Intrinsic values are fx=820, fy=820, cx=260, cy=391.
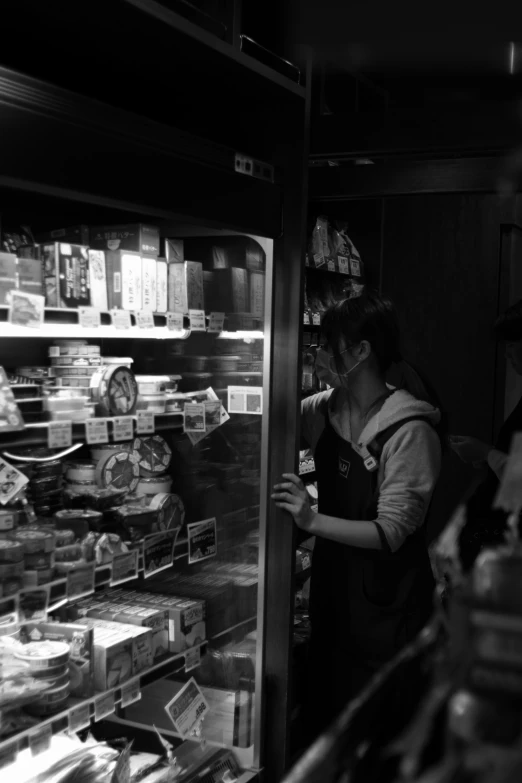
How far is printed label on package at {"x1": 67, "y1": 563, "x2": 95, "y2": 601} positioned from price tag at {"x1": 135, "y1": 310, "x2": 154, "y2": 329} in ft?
1.92

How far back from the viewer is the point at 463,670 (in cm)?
48

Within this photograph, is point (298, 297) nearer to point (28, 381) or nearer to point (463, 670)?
point (28, 381)

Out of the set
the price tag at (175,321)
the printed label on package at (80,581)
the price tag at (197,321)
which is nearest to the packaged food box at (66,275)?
the price tag at (175,321)

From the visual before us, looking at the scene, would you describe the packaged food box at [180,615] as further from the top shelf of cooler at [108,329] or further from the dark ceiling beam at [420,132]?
the dark ceiling beam at [420,132]

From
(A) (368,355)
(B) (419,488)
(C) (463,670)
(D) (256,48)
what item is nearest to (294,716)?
(B) (419,488)

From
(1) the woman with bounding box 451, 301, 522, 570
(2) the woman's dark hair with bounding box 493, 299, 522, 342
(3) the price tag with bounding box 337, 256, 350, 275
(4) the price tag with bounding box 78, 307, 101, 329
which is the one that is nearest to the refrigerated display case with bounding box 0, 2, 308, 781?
(4) the price tag with bounding box 78, 307, 101, 329

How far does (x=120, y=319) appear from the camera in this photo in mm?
1923

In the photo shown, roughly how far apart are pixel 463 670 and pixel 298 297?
6.01 feet

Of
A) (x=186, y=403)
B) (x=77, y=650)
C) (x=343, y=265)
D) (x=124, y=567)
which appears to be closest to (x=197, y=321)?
(x=186, y=403)

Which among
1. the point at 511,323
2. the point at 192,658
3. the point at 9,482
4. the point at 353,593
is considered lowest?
the point at 192,658

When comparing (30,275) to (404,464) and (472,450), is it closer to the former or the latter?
(404,464)

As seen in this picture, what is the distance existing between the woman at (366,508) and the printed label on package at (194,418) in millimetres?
454

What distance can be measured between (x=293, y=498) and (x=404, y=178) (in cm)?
105

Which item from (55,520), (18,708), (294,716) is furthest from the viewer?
(294,716)
